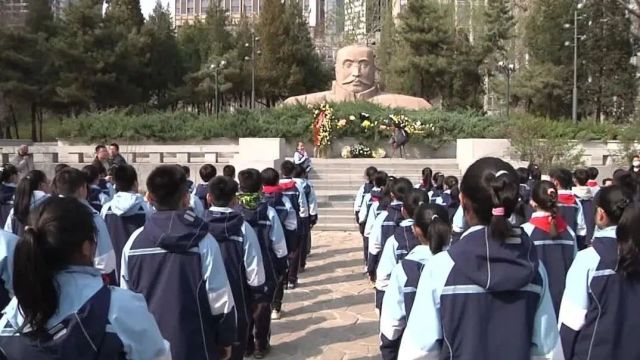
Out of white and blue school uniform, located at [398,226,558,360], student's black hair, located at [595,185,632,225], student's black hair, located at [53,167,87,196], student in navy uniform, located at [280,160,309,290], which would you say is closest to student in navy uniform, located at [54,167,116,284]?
student's black hair, located at [53,167,87,196]

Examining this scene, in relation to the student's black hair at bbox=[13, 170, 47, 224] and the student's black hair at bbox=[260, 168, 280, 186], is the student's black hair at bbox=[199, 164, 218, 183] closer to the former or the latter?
the student's black hair at bbox=[260, 168, 280, 186]

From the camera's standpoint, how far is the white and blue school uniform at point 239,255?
15.1 feet

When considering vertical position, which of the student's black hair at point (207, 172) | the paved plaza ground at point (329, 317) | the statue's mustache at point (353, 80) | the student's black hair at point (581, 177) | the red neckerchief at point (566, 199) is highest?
the statue's mustache at point (353, 80)

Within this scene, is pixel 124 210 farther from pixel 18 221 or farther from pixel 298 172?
pixel 298 172

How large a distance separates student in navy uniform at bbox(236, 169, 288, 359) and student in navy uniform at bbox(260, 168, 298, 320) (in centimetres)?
67

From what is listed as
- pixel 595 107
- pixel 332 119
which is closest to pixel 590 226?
pixel 332 119

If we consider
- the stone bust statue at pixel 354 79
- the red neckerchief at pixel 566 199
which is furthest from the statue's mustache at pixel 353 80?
the red neckerchief at pixel 566 199

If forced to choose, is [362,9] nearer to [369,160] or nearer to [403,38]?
[403,38]

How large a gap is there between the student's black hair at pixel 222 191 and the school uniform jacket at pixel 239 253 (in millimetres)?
55

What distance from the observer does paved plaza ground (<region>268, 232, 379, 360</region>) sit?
666cm

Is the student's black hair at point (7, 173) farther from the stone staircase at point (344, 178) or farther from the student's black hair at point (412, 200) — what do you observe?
the stone staircase at point (344, 178)

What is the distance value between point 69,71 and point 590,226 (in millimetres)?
33183

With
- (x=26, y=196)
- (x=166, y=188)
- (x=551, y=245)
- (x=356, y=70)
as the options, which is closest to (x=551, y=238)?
(x=551, y=245)

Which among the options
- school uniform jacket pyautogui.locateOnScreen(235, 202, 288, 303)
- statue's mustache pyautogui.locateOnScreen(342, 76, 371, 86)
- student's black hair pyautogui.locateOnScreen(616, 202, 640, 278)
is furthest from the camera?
statue's mustache pyautogui.locateOnScreen(342, 76, 371, 86)
